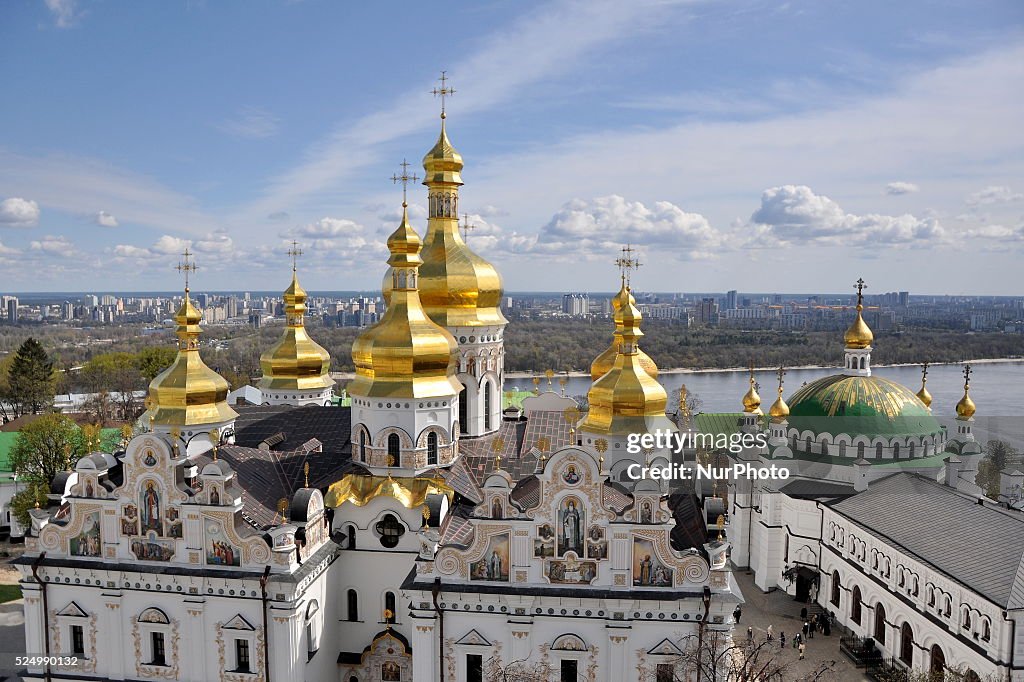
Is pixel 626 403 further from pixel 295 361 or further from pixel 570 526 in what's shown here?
pixel 295 361

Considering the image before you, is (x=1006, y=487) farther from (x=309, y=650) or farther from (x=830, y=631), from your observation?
(x=309, y=650)

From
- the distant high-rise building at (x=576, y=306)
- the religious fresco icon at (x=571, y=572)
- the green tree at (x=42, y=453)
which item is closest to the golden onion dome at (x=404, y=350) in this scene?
the religious fresco icon at (x=571, y=572)

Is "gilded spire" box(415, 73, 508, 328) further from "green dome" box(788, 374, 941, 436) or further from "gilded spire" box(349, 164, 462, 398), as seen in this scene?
"green dome" box(788, 374, 941, 436)

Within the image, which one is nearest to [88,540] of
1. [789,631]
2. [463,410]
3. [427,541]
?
[427,541]

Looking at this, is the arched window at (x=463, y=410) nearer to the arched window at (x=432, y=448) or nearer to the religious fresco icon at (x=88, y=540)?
the arched window at (x=432, y=448)

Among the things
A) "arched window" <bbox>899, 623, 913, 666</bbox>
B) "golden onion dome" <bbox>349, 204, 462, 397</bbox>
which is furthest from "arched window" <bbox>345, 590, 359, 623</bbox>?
"arched window" <bbox>899, 623, 913, 666</bbox>

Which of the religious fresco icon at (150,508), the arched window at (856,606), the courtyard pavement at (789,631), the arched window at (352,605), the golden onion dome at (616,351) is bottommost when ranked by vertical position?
the courtyard pavement at (789,631)

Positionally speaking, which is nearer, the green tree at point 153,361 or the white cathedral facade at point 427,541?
the white cathedral facade at point 427,541
